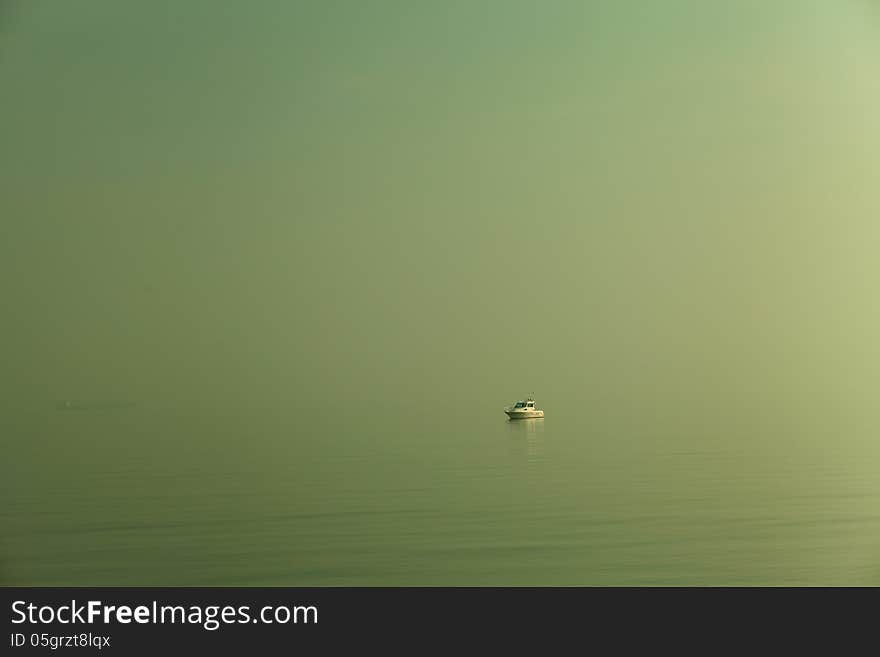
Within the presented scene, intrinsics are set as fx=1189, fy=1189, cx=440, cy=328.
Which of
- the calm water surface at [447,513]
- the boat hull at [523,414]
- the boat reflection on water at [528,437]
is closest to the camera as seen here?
the calm water surface at [447,513]

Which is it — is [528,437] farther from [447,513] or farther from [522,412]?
[447,513]

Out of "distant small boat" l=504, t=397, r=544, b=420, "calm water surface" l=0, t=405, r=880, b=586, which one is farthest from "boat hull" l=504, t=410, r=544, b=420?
"calm water surface" l=0, t=405, r=880, b=586

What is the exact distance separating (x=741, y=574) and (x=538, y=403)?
81121 mm

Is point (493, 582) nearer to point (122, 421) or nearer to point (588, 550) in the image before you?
point (588, 550)

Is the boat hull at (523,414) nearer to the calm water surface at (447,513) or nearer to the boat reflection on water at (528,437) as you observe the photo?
the boat reflection on water at (528,437)

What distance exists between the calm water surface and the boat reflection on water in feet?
1.85

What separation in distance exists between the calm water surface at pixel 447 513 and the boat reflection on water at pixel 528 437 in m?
0.56

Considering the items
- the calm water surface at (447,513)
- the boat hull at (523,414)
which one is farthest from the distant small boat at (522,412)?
the calm water surface at (447,513)

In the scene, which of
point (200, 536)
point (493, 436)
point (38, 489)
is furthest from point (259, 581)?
point (493, 436)

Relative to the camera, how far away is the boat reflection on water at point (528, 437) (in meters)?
53.3

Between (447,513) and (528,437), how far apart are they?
32588 millimetres
